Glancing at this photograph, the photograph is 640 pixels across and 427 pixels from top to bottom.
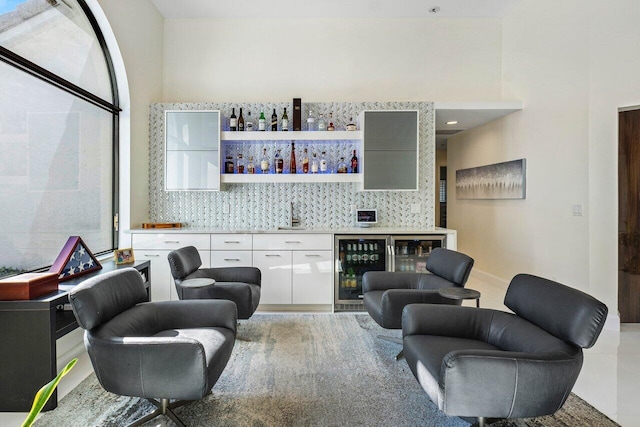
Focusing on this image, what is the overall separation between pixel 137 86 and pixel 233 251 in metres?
2.32

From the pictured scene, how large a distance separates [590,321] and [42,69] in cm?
407

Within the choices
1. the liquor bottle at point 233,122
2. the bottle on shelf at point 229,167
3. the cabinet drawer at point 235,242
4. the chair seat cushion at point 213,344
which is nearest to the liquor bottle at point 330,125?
the liquor bottle at point 233,122

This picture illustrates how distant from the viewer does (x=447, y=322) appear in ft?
7.60

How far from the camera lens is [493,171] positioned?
5367 millimetres

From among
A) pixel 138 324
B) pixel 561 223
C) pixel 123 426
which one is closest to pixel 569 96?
pixel 561 223

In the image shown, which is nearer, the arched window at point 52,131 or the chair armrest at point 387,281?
the arched window at point 52,131

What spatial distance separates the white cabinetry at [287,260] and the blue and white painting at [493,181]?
277 cm

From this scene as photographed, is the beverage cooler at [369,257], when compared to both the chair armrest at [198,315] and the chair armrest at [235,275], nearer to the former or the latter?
the chair armrest at [235,275]

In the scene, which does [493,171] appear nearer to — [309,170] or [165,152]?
[309,170]

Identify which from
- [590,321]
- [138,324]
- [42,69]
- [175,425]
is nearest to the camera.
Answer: [590,321]

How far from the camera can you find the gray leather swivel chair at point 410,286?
110 inches

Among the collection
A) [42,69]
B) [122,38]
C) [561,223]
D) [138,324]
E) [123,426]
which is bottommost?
[123,426]

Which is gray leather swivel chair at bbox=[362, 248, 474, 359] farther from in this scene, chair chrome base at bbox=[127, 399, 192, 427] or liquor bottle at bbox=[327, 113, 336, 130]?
liquor bottle at bbox=[327, 113, 336, 130]

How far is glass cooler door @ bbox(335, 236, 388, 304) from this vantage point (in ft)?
13.6
